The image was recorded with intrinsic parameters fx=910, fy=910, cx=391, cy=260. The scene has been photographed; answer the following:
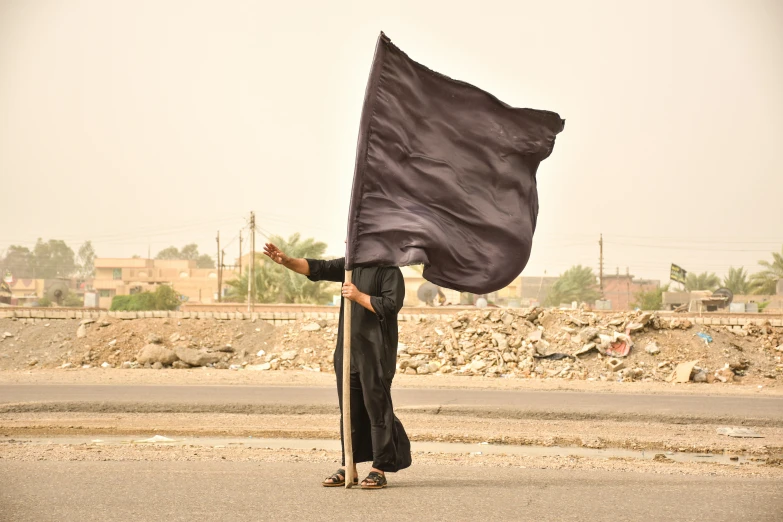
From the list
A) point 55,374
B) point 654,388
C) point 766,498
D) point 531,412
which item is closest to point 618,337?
point 654,388

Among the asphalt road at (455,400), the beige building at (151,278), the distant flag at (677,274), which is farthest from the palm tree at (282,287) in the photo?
the asphalt road at (455,400)

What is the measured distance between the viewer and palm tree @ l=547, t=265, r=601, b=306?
74.5 metres

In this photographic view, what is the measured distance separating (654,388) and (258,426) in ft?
31.6

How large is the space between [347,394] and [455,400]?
843 cm

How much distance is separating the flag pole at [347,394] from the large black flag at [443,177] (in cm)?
37

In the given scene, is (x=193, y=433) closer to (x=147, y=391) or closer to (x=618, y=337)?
(x=147, y=391)

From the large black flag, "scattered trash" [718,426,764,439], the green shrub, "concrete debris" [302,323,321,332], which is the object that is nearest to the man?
the large black flag

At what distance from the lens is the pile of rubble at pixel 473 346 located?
20.5m

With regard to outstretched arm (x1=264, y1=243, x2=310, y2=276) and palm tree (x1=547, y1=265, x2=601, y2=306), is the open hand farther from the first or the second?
palm tree (x1=547, y1=265, x2=601, y2=306)

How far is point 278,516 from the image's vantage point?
502cm

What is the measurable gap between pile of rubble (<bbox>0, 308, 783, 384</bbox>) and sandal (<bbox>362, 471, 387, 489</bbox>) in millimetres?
14556

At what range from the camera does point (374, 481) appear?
19.3 feet

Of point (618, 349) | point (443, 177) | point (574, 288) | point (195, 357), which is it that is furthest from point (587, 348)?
point (574, 288)

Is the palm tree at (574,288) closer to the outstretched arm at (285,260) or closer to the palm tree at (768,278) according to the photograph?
the palm tree at (768,278)
